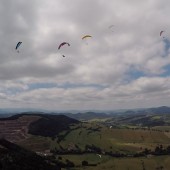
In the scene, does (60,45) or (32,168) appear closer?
(60,45)

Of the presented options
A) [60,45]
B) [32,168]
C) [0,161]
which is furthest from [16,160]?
[60,45]

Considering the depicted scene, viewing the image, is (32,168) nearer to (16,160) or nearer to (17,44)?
(16,160)

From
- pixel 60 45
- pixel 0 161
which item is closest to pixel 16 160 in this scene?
pixel 0 161

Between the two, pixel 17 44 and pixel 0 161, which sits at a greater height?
pixel 17 44

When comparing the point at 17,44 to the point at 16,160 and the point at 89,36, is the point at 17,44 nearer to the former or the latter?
the point at 89,36

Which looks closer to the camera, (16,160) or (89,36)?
(89,36)

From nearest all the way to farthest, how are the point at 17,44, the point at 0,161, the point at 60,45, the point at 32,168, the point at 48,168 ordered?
the point at 17,44 < the point at 60,45 < the point at 0,161 < the point at 32,168 < the point at 48,168

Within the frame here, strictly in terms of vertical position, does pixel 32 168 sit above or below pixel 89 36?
below

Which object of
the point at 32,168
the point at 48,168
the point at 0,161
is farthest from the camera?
the point at 48,168

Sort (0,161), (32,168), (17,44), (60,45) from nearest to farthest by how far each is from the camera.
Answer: (17,44) → (60,45) → (0,161) → (32,168)
